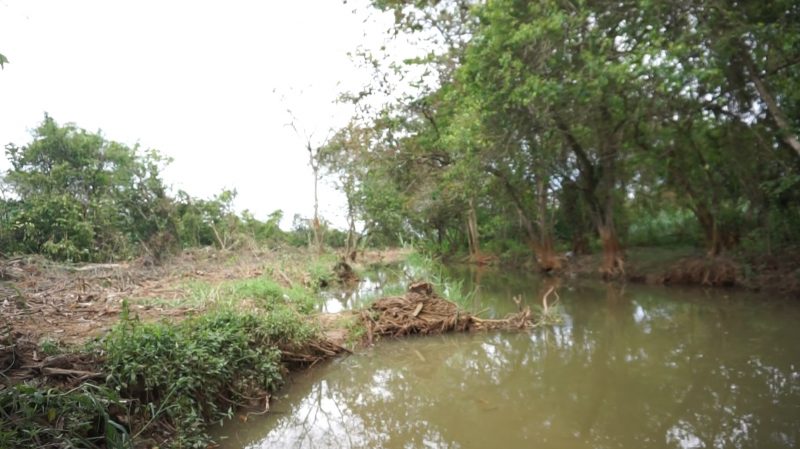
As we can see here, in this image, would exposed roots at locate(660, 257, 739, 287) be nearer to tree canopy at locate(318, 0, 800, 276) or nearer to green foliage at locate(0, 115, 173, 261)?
tree canopy at locate(318, 0, 800, 276)

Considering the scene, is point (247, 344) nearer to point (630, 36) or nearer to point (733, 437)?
point (733, 437)

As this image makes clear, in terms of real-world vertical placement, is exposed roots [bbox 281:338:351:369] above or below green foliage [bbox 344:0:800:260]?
below

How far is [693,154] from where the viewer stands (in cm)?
1214

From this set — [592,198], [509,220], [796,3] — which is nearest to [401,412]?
[796,3]

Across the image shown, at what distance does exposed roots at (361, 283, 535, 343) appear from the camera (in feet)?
24.1

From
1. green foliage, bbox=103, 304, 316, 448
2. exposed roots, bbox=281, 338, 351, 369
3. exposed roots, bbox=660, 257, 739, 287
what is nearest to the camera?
green foliage, bbox=103, 304, 316, 448

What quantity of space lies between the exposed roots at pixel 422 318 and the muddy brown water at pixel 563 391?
0.80 ft

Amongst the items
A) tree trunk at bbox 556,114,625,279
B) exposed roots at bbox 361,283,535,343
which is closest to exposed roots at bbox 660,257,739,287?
tree trunk at bbox 556,114,625,279

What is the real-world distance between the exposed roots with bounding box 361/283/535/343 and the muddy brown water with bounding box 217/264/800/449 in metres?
0.24

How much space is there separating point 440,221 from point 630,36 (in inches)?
842

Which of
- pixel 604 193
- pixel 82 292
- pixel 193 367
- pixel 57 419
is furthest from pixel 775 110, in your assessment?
pixel 82 292

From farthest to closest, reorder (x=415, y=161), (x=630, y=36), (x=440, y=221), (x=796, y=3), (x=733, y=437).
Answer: (x=440, y=221)
(x=415, y=161)
(x=630, y=36)
(x=796, y=3)
(x=733, y=437)

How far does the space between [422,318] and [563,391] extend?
3.00m

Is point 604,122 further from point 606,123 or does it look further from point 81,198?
point 81,198
